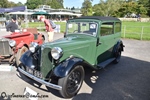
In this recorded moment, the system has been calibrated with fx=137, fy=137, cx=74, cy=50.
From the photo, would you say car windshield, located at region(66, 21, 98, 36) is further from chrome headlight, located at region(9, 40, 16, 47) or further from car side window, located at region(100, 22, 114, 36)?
chrome headlight, located at region(9, 40, 16, 47)

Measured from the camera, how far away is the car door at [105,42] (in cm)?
434

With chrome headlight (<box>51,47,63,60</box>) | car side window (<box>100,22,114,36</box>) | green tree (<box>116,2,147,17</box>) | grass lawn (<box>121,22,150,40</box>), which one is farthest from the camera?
→ green tree (<box>116,2,147,17</box>)

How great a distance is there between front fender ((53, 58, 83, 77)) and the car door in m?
1.41

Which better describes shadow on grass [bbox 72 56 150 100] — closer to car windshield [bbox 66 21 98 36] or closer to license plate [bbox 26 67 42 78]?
license plate [bbox 26 67 42 78]

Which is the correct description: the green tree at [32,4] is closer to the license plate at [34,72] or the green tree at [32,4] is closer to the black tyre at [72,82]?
the license plate at [34,72]

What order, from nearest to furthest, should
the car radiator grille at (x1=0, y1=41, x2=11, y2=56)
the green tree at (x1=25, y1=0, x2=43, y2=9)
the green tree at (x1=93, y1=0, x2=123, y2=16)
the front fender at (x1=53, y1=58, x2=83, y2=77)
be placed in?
1. the front fender at (x1=53, y1=58, x2=83, y2=77)
2. the car radiator grille at (x1=0, y1=41, x2=11, y2=56)
3. the green tree at (x1=93, y1=0, x2=123, y2=16)
4. the green tree at (x1=25, y1=0, x2=43, y2=9)

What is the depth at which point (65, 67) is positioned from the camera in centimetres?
297

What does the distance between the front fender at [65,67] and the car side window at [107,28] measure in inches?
64.8

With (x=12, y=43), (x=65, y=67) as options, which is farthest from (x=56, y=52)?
(x=12, y=43)

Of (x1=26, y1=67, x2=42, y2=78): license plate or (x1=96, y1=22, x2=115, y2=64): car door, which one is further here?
(x1=96, y1=22, x2=115, y2=64): car door

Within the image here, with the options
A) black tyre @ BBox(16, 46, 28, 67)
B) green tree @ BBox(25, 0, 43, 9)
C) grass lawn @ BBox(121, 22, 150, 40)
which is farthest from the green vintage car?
green tree @ BBox(25, 0, 43, 9)

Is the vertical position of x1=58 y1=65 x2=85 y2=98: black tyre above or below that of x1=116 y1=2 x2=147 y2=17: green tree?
below

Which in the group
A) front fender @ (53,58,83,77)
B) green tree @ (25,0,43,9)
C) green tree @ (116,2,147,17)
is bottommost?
front fender @ (53,58,83,77)

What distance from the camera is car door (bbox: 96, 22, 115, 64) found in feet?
14.2
